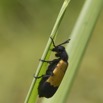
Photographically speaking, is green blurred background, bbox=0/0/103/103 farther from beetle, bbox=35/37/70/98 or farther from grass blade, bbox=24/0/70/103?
grass blade, bbox=24/0/70/103

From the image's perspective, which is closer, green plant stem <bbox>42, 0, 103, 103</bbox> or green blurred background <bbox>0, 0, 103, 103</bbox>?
green plant stem <bbox>42, 0, 103, 103</bbox>

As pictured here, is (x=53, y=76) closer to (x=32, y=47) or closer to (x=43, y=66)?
(x=43, y=66)

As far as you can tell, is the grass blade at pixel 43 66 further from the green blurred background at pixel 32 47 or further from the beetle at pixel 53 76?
the green blurred background at pixel 32 47

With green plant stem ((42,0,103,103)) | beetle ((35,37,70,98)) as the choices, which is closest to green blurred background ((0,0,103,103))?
beetle ((35,37,70,98))

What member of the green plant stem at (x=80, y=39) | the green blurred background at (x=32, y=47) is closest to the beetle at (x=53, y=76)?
the green plant stem at (x=80, y=39)

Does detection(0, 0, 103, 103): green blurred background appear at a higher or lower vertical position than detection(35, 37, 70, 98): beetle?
higher

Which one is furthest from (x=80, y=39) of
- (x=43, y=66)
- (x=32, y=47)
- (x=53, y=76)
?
(x=32, y=47)

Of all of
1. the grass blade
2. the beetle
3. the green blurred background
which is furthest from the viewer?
the green blurred background

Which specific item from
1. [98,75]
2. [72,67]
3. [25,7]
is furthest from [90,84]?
[72,67]
